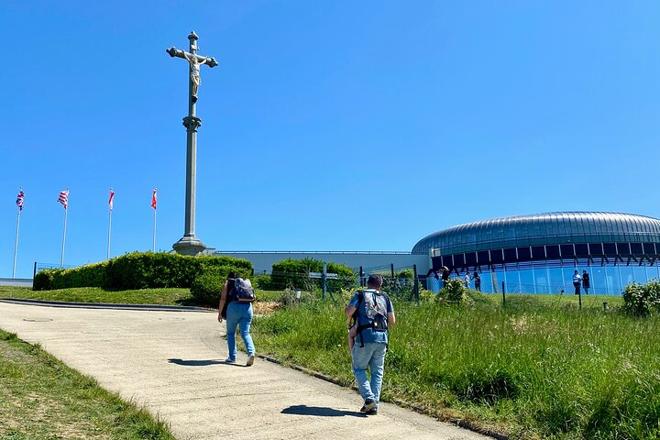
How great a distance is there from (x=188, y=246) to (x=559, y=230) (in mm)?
56832

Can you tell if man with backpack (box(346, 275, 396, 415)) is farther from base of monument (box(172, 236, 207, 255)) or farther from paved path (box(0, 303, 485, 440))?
base of monument (box(172, 236, 207, 255))

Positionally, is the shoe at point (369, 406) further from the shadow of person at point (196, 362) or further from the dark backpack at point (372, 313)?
the shadow of person at point (196, 362)

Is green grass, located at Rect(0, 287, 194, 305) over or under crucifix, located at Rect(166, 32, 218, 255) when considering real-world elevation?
under

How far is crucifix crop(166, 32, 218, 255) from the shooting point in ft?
86.5

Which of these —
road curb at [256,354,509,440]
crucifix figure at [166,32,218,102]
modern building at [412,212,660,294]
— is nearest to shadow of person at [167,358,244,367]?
road curb at [256,354,509,440]

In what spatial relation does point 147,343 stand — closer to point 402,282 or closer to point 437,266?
point 402,282

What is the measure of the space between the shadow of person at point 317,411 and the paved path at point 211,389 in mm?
11

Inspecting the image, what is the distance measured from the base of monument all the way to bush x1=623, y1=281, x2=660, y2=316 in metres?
17.8

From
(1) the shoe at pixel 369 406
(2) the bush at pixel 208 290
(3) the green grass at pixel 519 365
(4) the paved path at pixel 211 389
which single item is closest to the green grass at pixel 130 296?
(2) the bush at pixel 208 290

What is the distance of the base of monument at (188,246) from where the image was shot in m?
26.2

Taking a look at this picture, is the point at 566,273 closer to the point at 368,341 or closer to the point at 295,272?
the point at 295,272

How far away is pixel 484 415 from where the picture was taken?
5.96 metres

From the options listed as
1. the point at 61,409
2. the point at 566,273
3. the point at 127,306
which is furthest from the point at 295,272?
the point at 566,273

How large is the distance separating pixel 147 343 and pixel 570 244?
6719 centimetres
